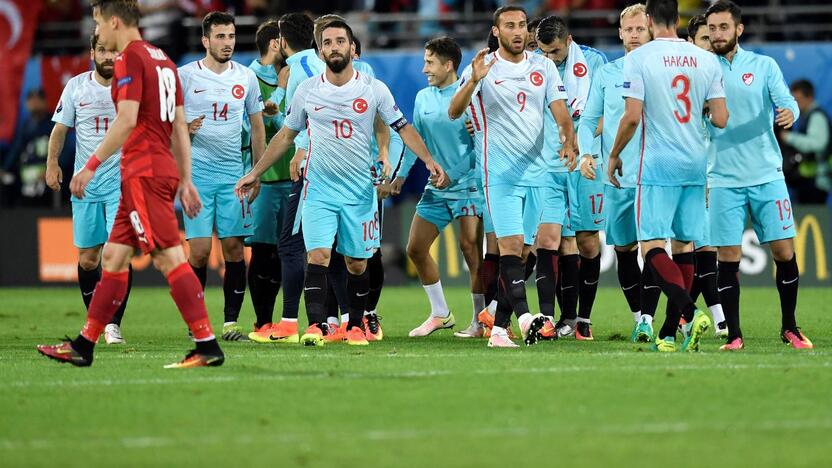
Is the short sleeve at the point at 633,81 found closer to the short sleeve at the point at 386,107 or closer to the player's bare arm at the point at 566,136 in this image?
the player's bare arm at the point at 566,136

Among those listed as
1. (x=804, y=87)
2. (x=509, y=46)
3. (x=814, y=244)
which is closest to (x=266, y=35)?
(x=509, y=46)

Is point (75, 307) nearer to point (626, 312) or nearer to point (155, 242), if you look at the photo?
point (626, 312)

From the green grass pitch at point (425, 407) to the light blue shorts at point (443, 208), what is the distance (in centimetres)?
177

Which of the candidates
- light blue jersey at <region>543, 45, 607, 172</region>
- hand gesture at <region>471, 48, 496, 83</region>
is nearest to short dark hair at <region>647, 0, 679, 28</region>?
hand gesture at <region>471, 48, 496, 83</region>

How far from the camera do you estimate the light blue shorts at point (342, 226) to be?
11039 mm

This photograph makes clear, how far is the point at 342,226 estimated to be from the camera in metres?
11.2

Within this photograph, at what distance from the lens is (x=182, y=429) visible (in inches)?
261

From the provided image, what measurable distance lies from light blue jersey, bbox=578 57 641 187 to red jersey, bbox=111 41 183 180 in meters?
3.56

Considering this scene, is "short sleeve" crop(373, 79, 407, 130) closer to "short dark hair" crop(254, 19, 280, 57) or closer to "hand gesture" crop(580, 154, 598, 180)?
"hand gesture" crop(580, 154, 598, 180)

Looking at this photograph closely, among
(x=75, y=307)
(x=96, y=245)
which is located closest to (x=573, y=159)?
(x=96, y=245)

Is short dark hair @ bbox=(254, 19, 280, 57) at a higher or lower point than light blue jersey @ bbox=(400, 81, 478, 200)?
higher

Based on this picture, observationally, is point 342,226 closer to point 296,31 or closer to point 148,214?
point 296,31

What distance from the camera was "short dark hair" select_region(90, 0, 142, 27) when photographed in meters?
8.98

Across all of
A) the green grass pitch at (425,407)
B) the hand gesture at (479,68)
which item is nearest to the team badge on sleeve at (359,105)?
the hand gesture at (479,68)
